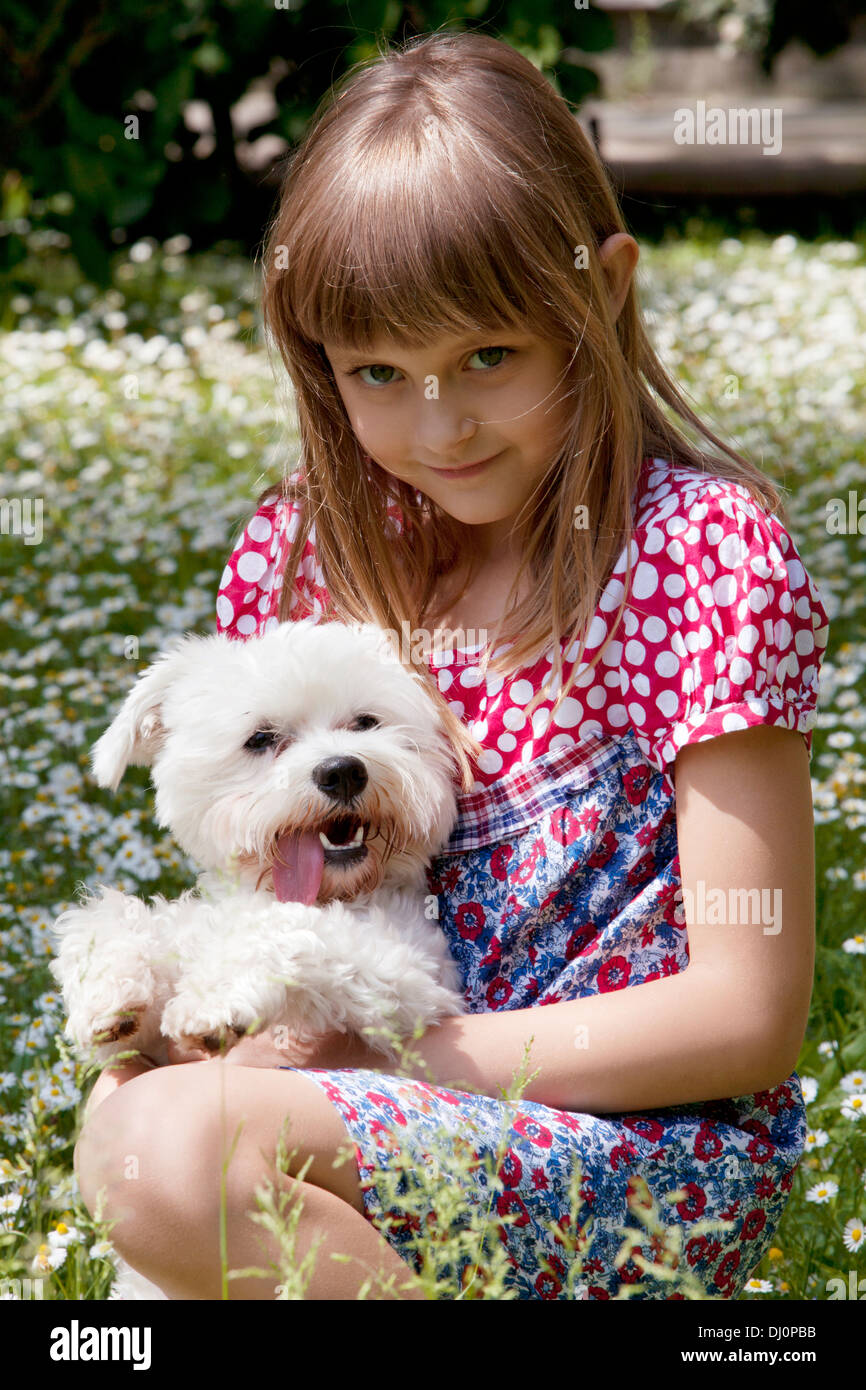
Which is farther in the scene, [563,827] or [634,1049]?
[563,827]

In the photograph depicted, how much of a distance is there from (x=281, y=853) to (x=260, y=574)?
1.98 ft

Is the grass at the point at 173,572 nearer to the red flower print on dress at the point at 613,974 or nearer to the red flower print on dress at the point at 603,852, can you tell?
the red flower print on dress at the point at 613,974

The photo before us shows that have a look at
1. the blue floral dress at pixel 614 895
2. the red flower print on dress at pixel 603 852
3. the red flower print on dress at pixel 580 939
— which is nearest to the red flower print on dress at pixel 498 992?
the blue floral dress at pixel 614 895

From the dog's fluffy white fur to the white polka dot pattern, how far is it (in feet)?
0.54

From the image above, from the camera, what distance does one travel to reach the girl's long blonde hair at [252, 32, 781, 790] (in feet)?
6.94

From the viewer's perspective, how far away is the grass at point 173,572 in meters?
2.50

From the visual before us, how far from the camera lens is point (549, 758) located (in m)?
2.22

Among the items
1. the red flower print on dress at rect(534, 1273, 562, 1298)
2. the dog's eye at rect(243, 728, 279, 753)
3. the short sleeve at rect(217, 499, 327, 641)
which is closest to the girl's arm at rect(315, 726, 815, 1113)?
the red flower print on dress at rect(534, 1273, 562, 1298)

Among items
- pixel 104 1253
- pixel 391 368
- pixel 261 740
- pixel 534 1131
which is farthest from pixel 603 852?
pixel 104 1253

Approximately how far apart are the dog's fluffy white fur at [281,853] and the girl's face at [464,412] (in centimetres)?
28

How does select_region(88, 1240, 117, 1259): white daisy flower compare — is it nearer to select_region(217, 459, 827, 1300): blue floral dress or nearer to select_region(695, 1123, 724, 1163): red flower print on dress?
select_region(217, 459, 827, 1300): blue floral dress

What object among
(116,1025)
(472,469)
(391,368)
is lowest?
(116,1025)

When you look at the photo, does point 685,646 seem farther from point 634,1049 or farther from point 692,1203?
point 692,1203

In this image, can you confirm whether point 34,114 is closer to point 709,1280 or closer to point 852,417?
point 852,417
